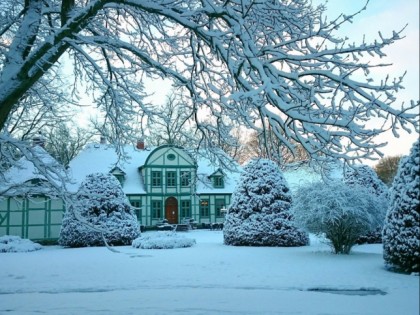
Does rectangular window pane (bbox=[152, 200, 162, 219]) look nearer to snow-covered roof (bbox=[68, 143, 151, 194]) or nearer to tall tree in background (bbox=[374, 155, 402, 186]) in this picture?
snow-covered roof (bbox=[68, 143, 151, 194])

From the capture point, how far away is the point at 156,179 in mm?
30453

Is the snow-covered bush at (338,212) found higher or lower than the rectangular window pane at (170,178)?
lower

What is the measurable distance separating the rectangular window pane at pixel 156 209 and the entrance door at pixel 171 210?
827 millimetres

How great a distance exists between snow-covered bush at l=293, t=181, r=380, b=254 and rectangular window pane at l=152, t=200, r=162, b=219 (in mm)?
17097

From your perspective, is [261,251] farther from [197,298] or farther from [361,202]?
[197,298]

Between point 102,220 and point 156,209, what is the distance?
12718 mm

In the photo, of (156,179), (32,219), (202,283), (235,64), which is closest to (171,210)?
(156,179)

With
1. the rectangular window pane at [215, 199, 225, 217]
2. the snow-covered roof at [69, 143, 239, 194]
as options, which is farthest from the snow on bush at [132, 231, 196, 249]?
the rectangular window pane at [215, 199, 225, 217]

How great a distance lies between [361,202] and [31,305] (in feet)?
33.6

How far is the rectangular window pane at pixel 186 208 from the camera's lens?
3122 centimetres

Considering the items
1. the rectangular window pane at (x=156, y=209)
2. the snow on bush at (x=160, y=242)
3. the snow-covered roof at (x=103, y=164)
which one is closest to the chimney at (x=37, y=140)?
the snow on bush at (x=160, y=242)

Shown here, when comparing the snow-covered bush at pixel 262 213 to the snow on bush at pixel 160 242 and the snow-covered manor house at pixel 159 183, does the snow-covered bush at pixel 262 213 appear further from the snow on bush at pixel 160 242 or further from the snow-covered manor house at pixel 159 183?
the snow-covered manor house at pixel 159 183

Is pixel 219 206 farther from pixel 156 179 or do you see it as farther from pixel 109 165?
pixel 109 165

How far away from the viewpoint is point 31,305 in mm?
7562
